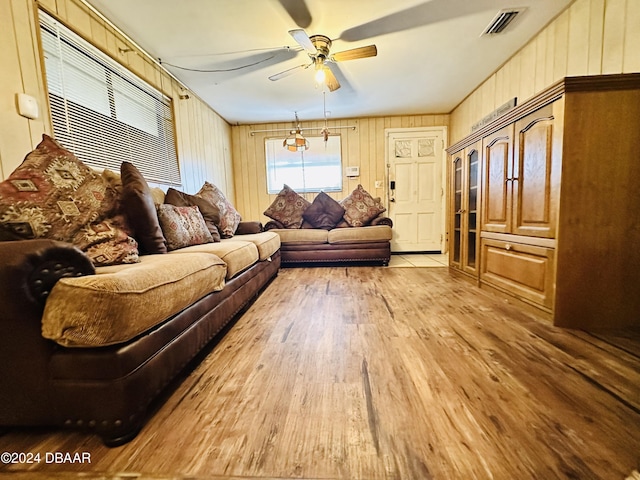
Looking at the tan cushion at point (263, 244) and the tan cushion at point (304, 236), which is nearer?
the tan cushion at point (263, 244)

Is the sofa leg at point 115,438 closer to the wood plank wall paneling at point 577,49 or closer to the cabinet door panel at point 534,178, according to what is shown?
the cabinet door panel at point 534,178

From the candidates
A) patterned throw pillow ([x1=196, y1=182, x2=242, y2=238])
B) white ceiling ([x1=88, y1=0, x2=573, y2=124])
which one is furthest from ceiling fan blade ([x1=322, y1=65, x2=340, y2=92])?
patterned throw pillow ([x1=196, y1=182, x2=242, y2=238])

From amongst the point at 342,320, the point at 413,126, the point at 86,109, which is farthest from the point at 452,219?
the point at 86,109

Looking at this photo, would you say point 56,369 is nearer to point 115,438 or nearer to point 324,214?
point 115,438

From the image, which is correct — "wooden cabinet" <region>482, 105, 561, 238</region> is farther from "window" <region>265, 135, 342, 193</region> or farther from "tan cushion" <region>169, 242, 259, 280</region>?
"window" <region>265, 135, 342, 193</region>

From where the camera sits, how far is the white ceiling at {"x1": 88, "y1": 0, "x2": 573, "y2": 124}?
6.82ft

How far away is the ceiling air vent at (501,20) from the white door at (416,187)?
7.22 ft

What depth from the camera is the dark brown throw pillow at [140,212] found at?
153cm

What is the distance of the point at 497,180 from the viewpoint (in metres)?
2.17

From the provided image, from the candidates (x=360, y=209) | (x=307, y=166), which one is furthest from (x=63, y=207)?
(x=307, y=166)

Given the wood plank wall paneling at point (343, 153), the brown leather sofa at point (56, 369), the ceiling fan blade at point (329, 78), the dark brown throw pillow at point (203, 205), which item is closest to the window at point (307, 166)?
the wood plank wall paneling at point (343, 153)

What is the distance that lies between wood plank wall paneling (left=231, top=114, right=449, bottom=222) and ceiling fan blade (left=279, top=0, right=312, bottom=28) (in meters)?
2.49

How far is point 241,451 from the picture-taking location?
0.82 meters

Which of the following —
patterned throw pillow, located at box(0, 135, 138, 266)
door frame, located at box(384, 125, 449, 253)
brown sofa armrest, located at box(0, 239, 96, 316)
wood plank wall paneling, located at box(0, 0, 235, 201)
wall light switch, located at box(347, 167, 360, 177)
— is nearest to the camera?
brown sofa armrest, located at box(0, 239, 96, 316)
